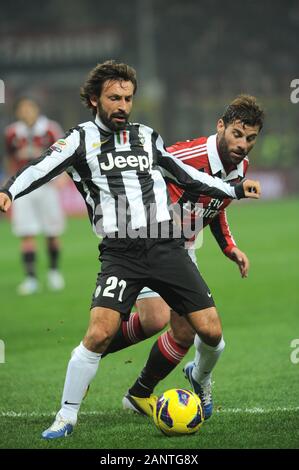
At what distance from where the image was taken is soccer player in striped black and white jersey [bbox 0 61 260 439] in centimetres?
531

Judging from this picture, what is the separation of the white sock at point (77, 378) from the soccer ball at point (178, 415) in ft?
1.43

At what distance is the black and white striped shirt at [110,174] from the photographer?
541 cm

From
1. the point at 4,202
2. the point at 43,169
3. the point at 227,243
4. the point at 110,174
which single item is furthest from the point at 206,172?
the point at 4,202

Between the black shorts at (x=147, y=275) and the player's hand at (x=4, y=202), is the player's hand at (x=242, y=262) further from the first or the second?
the player's hand at (x=4, y=202)

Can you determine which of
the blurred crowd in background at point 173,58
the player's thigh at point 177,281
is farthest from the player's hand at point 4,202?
the blurred crowd in background at point 173,58

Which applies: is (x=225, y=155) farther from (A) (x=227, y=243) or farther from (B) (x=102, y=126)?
(B) (x=102, y=126)

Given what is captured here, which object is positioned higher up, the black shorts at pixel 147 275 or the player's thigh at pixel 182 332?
the black shorts at pixel 147 275

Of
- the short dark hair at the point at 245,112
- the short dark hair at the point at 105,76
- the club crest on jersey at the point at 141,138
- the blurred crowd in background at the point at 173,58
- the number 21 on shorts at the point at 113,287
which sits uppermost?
the blurred crowd in background at the point at 173,58

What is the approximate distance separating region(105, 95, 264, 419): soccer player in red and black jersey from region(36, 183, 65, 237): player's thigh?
6.77 metres

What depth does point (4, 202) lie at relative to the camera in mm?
5164

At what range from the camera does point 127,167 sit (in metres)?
5.56

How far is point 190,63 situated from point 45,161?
29438 mm

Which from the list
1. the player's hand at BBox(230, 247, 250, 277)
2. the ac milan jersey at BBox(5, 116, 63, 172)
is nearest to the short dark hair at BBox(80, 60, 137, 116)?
the player's hand at BBox(230, 247, 250, 277)

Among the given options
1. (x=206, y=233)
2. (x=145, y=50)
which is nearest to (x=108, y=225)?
(x=206, y=233)
